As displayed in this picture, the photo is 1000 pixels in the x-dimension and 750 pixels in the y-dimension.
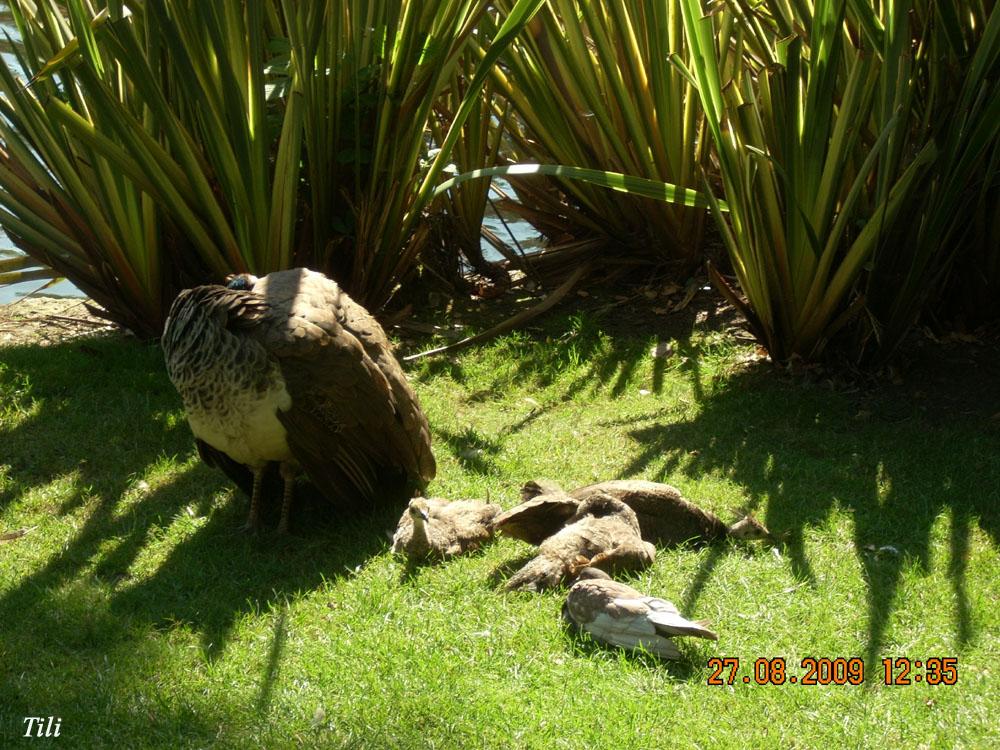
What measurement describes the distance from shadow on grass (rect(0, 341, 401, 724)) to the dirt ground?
485mm

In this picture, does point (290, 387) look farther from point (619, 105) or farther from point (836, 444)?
point (619, 105)

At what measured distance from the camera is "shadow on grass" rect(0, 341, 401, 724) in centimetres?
380

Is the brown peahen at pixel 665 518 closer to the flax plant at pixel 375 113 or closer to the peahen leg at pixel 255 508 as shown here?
the peahen leg at pixel 255 508

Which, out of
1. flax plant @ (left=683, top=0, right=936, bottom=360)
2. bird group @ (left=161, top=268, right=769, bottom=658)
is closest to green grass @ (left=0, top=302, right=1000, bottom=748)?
bird group @ (left=161, top=268, right=769, bottom=658)

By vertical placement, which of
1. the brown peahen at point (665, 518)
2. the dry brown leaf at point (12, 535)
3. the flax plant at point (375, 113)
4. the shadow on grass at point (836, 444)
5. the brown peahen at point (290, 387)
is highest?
the flax plant at point (375, 113)

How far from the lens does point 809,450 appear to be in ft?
16.4

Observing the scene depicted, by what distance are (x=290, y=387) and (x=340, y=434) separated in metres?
0.30

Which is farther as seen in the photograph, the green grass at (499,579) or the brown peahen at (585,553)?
the brown peahen at (585,553)

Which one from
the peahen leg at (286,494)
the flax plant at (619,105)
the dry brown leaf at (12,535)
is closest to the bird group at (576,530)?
the peahen leg at (286,494)

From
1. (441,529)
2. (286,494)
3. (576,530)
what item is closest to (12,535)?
(286,494)

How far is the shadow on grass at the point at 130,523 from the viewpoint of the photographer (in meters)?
3.80

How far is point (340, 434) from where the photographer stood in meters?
4.24

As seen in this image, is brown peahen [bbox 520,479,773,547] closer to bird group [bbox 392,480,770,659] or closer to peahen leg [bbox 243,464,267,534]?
bird group [bbox 392,480,770,659]

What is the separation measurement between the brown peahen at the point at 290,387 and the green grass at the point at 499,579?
0.97 ft
